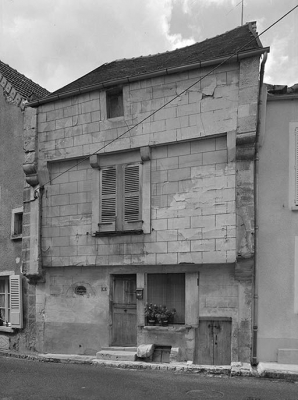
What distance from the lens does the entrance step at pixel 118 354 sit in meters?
10.8

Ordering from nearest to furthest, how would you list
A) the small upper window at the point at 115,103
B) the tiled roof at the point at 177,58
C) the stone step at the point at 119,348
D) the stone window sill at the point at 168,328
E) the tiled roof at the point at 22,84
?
the stone window sill at the point at 168,328 → the tiled roof at the point at 177,58 → the stone step at the point at 119,348 → the small upper window at the point at 115,103 → the tiled roof at the point at 22,84

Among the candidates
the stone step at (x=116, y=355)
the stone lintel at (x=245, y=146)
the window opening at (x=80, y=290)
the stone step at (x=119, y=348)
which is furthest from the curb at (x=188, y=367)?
the stone lintel at (x=245, y=146)

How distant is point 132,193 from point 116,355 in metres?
3.76

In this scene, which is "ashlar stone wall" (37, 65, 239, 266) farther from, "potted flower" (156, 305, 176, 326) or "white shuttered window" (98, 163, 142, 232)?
"potted flower" (156, 305, 176, 326)

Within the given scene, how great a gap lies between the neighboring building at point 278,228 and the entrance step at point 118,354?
283 cm

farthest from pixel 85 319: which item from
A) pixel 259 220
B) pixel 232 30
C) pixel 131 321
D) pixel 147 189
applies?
pixel 232 30

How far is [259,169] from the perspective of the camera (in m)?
10.7

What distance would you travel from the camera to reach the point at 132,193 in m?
11.7

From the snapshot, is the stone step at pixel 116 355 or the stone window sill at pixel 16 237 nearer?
the stone step at pixel 116 355

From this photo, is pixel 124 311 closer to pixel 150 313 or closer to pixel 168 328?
pixel 150 313

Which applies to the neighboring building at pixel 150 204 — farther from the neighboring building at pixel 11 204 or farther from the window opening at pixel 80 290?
the neighboring building at pixel 11 204

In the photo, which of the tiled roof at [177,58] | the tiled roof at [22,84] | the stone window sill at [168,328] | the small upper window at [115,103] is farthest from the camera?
the tiled roof at [22,84]

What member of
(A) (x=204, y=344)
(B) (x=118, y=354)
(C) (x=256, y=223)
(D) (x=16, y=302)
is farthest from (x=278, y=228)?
(D) (x=16, y=302)

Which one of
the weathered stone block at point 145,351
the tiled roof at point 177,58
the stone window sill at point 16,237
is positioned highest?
the tiled roof at point 177,58
